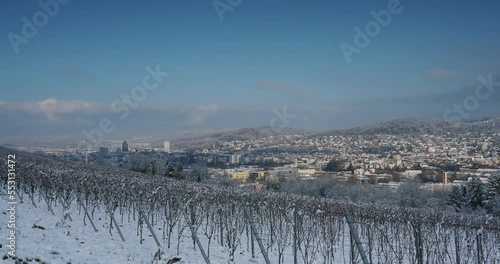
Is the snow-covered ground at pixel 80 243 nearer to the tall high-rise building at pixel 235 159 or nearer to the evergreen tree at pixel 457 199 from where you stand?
the evergreen tree at pixel 457 199

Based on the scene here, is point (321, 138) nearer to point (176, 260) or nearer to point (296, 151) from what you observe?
point (296, 151)

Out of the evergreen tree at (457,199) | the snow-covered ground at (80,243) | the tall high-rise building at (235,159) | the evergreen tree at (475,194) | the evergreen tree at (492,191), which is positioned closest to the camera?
the snow-covered ground at (80,243)

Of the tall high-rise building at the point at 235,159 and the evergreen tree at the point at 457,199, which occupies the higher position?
the tall high-rise building at the point at 235,159

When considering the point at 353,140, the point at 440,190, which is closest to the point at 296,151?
the point at 353,140

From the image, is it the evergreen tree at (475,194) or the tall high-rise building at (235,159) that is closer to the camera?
the evergreen tree at (475,194)

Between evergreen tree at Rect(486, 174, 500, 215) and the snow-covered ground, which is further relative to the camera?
evergreen tree at Rect(486, 174, 500, 215)

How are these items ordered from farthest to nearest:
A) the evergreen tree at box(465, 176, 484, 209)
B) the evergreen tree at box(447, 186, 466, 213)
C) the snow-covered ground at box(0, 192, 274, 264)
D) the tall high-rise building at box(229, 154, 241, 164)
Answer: the tall high-rise building at box(229, 154, 241, 164), the evergreen tree at box(447, 186, 466, 213), the evergreen tree at box(465, 176, 484, 209), the snow-covered ground at box(0, 192, 274, 264)

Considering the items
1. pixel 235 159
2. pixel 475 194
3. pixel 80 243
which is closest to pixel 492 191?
pixel 475 194

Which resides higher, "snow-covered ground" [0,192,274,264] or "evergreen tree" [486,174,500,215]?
"snow-covered ground" [0,192,274,264]

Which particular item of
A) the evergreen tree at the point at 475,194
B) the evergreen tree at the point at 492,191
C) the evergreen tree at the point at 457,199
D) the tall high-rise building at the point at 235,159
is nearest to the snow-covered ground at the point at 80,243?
the evergreen tree at the point at 492,191

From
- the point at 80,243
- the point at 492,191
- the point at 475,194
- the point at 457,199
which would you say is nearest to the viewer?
the point at 80,243

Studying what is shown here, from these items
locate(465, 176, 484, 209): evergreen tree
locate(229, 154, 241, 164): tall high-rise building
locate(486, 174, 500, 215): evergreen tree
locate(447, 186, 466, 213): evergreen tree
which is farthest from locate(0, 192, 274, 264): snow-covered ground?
locate(229, 154, 241, 164): tall high-rise building

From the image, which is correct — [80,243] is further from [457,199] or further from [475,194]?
[457,199]

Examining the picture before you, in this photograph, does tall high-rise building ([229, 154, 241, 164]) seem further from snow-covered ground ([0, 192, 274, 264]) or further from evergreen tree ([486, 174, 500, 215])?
snow-covered ground ([0, 192, 274, 264])
